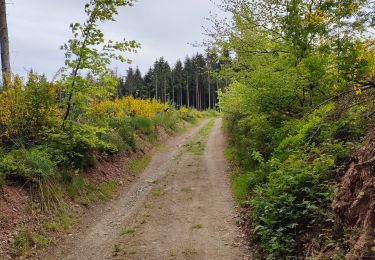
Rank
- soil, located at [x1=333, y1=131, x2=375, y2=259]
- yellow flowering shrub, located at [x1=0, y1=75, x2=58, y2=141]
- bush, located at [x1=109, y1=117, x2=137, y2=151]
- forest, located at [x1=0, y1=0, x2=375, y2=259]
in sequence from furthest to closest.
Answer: bush, located at [x1=109, y1=117, x2=137, y2=151], yellow flowering shrub, located at [x1=0, y1=75, x2=58, y2=141], forest, located at [x1=0, y1=0, x2=375, y2=259], soil, located at [x1=333, y1=131, x2=375, y2=259]

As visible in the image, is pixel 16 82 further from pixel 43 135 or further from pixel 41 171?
pixel 41 171

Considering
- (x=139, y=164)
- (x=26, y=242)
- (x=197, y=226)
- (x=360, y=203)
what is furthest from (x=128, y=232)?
(x=139, y=164)

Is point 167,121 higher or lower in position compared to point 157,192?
higher

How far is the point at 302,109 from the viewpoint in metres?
9.15

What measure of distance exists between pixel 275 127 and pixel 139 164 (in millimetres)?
5391

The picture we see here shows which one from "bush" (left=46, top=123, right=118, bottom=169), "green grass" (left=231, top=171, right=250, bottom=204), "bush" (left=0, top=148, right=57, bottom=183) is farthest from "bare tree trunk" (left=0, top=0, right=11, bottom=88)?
"green grass" (left=231, top=171, right=250, bottom=204)

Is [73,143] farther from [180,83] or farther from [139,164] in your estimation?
[180,83]

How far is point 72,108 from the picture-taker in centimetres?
945

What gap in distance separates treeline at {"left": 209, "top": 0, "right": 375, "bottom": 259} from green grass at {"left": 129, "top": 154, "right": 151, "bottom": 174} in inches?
140

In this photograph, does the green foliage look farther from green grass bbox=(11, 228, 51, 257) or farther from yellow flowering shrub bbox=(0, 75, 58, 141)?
green grass bbox=(11, 228, 51, 257)

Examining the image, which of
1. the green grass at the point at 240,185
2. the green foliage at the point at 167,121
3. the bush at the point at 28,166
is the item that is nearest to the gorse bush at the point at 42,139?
the bush at the point at 28,166

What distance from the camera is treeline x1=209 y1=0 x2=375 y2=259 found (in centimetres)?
497

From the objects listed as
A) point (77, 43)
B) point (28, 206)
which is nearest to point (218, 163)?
point (77, 43)

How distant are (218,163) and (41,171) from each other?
25.1 feet
